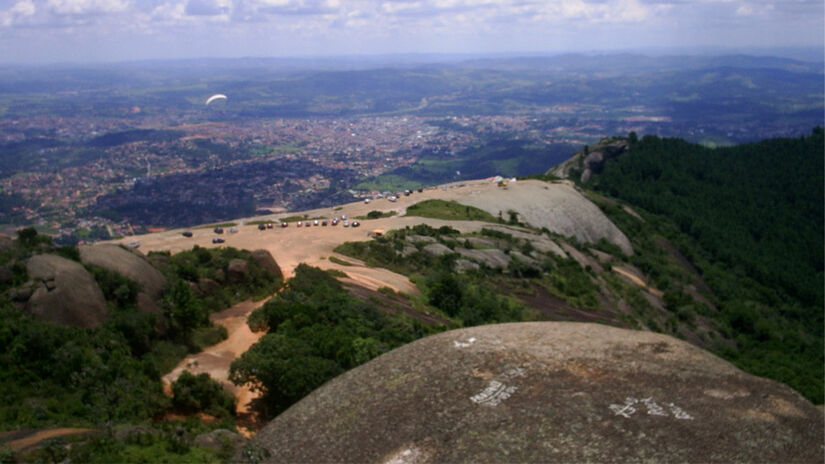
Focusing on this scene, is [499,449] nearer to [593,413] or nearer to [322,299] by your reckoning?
[593,413]

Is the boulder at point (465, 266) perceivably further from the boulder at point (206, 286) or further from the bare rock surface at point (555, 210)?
the bare rock surface at point (555, 210)

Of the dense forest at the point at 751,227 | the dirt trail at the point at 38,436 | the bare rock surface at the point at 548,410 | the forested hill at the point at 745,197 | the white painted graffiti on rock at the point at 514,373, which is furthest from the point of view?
the forested hill at the point at 745,197

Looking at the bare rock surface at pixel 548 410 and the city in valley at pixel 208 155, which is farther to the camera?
the city in valley at pixel 208 155

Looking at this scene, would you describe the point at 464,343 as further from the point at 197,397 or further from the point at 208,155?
the point at 208,155

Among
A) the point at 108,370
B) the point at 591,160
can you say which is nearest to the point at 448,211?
the point at 108,370

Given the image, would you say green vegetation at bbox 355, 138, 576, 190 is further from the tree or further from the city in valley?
the tree

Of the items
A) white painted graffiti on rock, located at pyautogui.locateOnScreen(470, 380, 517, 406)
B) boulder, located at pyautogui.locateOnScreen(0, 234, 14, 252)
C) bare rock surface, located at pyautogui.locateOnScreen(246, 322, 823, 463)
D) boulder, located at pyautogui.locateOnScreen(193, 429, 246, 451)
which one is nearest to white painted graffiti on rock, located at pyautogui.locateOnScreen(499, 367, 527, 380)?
bare rock surface, located at pyautogui.locateOnScreen(246, 322, 823, 463)

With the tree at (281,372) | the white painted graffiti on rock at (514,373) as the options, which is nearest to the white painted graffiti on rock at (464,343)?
the white painted graffiti on rock at (514,373)
